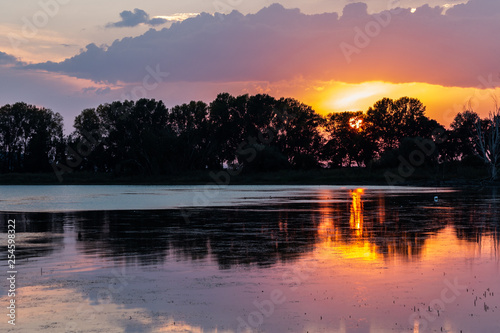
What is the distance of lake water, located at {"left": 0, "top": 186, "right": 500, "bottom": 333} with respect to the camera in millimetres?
12742

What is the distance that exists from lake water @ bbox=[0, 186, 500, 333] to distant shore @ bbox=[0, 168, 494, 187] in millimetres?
80919

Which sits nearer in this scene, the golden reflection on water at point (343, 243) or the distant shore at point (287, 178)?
the golden reflection on water at point (343, 243)

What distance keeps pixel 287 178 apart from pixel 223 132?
35.5 metres

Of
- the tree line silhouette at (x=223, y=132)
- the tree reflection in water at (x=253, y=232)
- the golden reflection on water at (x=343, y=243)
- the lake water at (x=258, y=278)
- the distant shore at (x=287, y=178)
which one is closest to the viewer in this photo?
the lake water at (x=258, y=278)

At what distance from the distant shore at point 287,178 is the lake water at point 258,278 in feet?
265

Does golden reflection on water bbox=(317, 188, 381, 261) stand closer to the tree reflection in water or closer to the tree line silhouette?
the tree reflection in water

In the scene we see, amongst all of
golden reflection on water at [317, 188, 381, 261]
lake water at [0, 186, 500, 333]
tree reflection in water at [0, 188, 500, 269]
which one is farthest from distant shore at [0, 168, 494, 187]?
lake water at [0, 186, 500, 333]

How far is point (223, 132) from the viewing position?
161 meters

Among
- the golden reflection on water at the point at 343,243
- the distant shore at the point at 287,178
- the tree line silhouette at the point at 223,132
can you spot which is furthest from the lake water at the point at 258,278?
the tree line silhouette at the point at 223,132

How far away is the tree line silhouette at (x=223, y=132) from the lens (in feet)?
487

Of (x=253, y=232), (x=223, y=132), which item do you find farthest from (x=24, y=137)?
(x=253, y=232)

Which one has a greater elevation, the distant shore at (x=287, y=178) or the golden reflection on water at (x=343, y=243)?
the distant shore at (x=287, y=178)

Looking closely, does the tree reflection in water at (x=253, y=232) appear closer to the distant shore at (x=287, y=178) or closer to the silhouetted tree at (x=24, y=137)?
the distant shore at (x=287, y=178)

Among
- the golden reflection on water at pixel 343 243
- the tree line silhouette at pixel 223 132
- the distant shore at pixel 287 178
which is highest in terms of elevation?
the tree line silhouette at pixel 223 132
